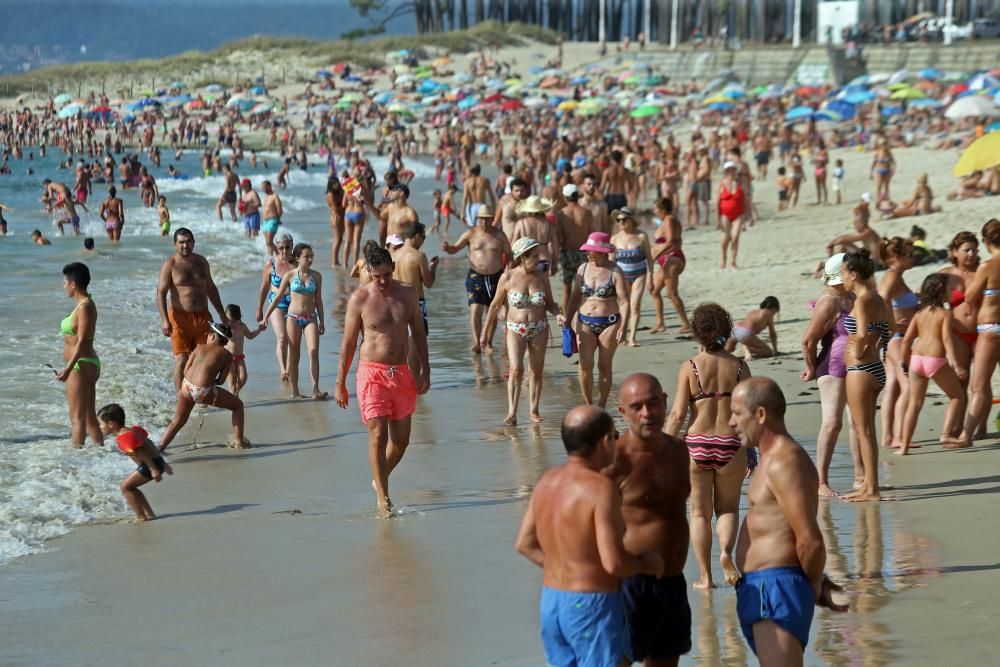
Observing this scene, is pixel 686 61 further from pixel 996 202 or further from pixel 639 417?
pixel 639 417

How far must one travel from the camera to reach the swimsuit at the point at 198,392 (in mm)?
8742

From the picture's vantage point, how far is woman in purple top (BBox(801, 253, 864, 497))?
6922mm

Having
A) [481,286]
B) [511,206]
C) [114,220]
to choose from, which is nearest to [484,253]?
[481,286]

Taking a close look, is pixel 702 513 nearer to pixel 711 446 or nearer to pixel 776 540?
pixel 711 446

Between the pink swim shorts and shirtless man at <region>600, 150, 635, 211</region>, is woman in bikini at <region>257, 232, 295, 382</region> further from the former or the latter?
shirtless man at <region>600, 150, 635, 211</region>

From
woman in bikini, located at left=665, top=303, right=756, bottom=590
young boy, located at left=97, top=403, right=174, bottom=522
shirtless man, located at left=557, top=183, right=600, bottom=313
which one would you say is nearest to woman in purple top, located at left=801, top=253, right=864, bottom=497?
woman in bikini, located at left=665, top=303, right=756, bottom=590

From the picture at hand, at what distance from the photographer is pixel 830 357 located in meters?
7.02

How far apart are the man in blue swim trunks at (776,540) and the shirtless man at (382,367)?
351 centimetres

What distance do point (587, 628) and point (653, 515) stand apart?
0.55 meters

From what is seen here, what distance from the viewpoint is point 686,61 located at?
72.6 m

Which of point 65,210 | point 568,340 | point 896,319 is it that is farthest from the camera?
point 65,210

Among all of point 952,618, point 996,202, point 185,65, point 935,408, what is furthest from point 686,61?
point 952,618

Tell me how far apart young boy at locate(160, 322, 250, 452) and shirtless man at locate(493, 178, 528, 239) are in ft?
14.6

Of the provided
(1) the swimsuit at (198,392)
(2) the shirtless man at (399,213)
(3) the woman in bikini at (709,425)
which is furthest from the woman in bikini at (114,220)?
(3) the woman in bikini at (709,425)
